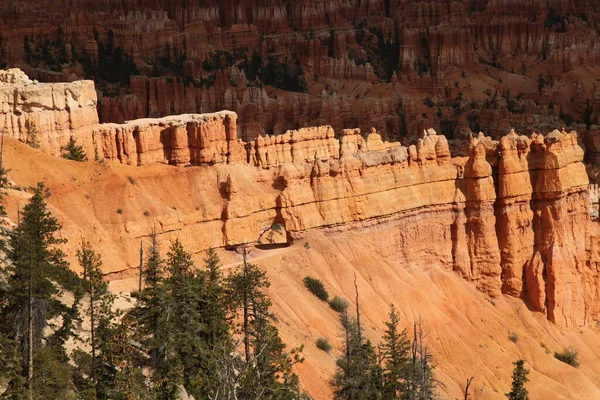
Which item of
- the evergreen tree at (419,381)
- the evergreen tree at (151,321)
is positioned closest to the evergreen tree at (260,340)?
the evergreen tree at (151,321)

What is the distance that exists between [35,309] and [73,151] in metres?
20.2

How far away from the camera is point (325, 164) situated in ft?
220

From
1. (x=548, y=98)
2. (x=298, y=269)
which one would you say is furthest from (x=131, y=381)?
(x=548, y=98)

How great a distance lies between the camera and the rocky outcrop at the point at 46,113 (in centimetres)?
6038

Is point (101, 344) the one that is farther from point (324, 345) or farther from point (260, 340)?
point (324, 345)

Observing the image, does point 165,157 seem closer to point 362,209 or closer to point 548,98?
point 362,209

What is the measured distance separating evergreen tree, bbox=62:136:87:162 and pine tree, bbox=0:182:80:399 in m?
15.7

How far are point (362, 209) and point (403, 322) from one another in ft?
19.0

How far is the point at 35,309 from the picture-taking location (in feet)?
137

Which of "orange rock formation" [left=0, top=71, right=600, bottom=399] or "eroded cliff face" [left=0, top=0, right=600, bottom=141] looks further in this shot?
"eroded cliff face" [left=0, top=0, right=600, bottom=141]

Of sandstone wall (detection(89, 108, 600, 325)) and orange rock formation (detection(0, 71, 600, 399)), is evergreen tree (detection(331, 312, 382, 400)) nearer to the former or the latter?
orange rock formation (detection(0, 71, 600, 399))

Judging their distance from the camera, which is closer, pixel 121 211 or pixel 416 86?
pixel 121 211

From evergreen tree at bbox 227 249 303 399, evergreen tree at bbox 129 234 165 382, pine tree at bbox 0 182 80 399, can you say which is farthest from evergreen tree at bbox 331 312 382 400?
pine tree at bbox 0 182 80 399

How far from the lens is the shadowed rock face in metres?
63.4
